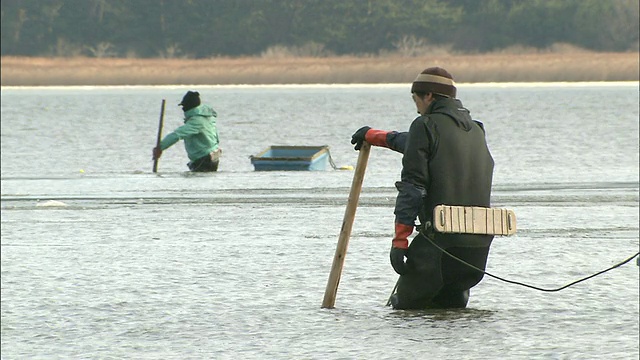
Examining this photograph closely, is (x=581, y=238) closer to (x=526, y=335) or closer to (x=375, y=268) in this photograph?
(x=375, y=268)

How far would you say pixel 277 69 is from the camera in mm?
84438

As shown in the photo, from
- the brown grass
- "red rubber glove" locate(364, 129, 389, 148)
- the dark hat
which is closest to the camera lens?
"red rubber glove" locate(364, 129, 389, 148)

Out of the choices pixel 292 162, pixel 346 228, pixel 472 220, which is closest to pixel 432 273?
pixel 472 220

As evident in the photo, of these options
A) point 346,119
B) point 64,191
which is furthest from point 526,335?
point 346,119

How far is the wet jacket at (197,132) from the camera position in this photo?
2122 cm

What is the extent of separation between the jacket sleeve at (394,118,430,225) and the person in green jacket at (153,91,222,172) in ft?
40.3

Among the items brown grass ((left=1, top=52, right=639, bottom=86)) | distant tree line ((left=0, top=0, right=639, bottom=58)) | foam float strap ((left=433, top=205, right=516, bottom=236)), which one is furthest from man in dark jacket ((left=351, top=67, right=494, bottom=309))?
brown grass ((left=1, top=52, right=639, bottom=86))

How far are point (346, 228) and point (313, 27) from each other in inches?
2969

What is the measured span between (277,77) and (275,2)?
522 inches

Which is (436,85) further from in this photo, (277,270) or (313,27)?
(313,27)

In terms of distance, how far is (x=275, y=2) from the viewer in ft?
235

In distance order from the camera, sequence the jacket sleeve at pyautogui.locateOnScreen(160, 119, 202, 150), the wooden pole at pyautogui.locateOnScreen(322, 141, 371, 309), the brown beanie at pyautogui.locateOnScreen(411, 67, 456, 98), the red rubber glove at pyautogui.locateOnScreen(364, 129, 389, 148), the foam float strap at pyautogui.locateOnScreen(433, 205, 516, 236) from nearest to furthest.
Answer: the foam float strap at pyautogui.locateOnScreen(433, 205, 516, 236)
the brown beanie at pyautogui.locateOnScreen(411, 67, 456, 98)
the red rubber glove at pyautogui.locateOnScreen(364, 129, 389, 148)
the wooden pole at pyautogui.locateOnScreen(322, 141, 371, 309)
the jacket sleeve at pyautogui.locateOnScreen(160, 119, 202, 150)

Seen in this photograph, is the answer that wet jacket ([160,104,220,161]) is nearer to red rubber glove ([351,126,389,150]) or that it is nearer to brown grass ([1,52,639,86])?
red rubber glove ([351,126,389,150])

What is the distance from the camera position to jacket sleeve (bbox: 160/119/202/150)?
21.1 meters
